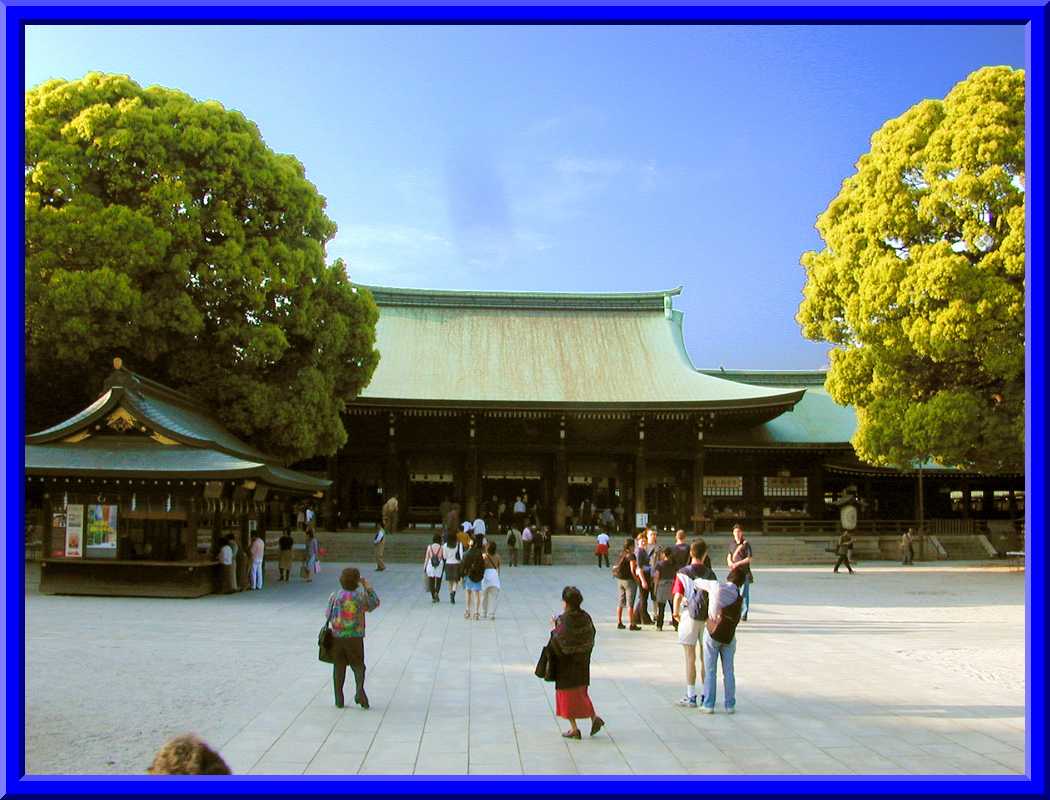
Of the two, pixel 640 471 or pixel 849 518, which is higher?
pixel 640 471

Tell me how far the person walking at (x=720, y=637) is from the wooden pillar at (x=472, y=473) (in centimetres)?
2508

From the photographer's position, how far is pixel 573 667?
795 centimetres

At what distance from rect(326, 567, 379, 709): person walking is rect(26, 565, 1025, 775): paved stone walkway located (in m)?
0.23

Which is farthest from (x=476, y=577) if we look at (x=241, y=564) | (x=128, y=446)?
(x=128, y=446)

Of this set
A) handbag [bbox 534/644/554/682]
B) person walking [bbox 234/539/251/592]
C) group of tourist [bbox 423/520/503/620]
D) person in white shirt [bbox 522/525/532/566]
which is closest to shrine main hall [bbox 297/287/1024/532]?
person in white shirt [bbox 522/525/532/566]

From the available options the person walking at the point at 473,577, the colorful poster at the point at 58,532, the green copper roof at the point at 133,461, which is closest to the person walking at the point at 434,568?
the person walking at the point at 473,577

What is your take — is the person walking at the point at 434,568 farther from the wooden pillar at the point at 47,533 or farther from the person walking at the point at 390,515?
the person walking at the point at 390,515

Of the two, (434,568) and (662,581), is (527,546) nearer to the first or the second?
(434,568)

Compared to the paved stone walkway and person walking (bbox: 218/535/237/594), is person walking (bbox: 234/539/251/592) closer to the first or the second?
person walking (bbox: 218/535/237/594)

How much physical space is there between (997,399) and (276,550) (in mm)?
21054

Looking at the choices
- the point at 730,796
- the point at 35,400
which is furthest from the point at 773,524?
the point at 730,796

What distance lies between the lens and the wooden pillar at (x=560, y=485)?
113 ft

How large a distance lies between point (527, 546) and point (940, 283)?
13477mm

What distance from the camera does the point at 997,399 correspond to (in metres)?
23.6
